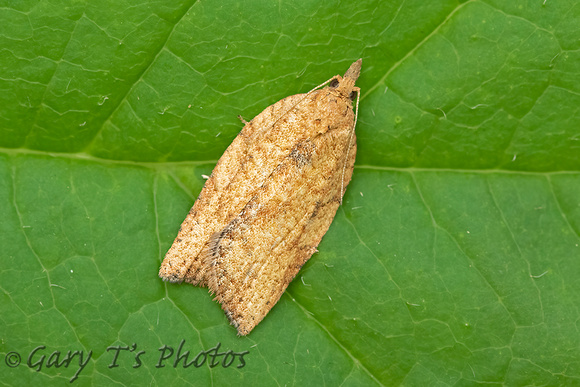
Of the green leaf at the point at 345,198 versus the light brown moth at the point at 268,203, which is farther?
the light brown moth at the point at 268,203

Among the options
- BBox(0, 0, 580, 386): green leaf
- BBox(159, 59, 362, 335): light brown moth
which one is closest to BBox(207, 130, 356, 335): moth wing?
BBox(159, 59, 362, 335): light brown moth

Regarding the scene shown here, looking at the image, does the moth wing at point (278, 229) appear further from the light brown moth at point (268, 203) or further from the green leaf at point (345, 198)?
the green leaf at point (345, 198)

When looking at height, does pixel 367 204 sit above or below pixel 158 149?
below

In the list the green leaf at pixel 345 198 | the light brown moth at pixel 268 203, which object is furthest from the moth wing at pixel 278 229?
the green leaf at pixel 345 198

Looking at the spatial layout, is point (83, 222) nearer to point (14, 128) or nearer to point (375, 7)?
point (14, 128)

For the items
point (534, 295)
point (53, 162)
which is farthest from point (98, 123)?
point (534, 295)

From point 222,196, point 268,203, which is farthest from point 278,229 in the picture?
point 222,196

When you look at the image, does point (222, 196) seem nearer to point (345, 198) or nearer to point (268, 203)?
point (268, 203)
